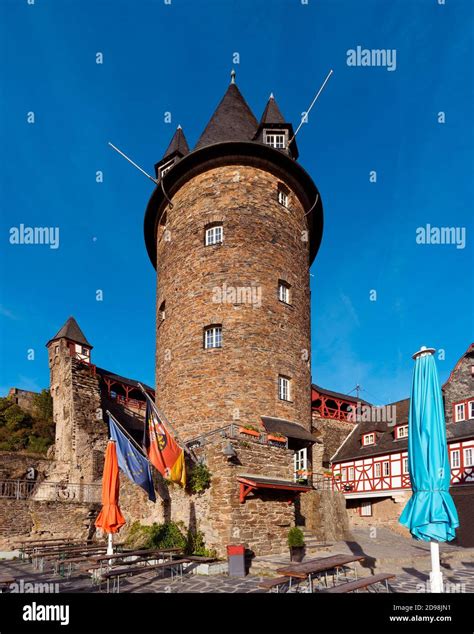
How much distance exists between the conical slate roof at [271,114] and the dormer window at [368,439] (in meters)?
16.1

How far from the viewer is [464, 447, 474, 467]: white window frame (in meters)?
19.5

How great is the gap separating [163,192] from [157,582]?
1500 cm

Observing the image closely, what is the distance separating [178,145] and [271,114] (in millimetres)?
4404

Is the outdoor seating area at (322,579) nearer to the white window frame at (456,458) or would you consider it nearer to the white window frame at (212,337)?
the white window frame at (212,337)

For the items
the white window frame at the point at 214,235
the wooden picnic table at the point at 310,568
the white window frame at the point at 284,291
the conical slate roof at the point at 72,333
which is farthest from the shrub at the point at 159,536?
the conical slate roof at the point at 72,333

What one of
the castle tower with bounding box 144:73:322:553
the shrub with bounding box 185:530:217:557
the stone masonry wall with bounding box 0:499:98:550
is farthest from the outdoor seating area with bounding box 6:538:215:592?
the castle tower with bounding box 144:73:322:553

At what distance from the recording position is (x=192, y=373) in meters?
17.3

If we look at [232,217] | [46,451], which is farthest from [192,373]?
[46,451]

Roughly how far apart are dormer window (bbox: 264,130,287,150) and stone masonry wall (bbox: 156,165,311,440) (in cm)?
150
